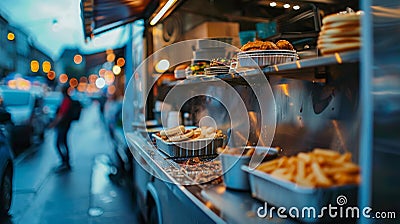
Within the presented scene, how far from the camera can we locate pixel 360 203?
45.2 inches

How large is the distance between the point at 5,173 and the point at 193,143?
285cm

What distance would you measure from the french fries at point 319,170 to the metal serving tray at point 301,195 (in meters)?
0.03

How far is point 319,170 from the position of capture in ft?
3.80

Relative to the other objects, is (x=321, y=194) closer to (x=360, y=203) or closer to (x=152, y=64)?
(x=360, y=203)

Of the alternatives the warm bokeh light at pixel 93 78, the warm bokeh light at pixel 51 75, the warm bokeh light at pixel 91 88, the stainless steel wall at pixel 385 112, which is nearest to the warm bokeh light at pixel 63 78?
the warm bokeh light at pixel 51 75

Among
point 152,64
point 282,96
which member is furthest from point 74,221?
point 282,96

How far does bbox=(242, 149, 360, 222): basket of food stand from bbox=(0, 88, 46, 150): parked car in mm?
4334

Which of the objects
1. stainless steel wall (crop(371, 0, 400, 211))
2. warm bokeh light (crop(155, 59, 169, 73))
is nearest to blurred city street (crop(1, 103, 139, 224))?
warm bokeh light (crop(155, 59, 169, 73))

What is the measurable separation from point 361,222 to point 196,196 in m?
0.86

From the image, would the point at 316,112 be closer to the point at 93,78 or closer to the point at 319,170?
the point at 319,170

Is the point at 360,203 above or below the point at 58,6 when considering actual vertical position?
below

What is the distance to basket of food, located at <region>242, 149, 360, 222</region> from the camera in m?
1.11

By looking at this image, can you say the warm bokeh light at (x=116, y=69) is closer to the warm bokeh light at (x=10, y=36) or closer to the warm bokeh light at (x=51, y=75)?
the warm bokeh light at (x=51, y=75)

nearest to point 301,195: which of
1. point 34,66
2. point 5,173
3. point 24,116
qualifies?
point 5,173
